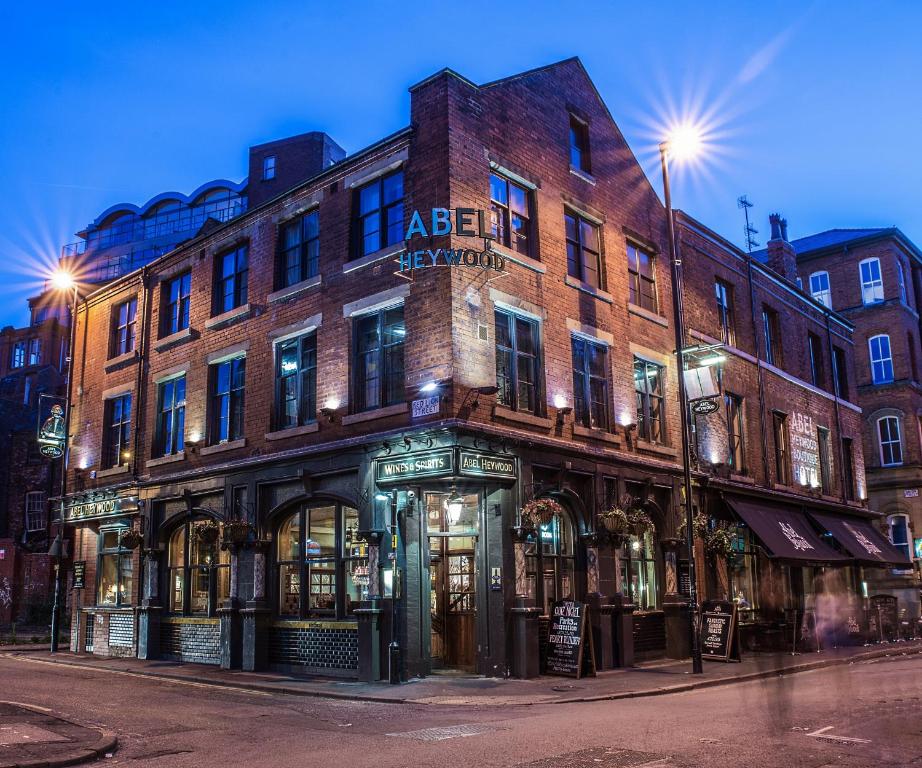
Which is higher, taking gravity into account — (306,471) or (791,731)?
(306,471)

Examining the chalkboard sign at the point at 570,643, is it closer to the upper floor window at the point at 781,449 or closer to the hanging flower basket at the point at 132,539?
the hanging flower basket at the point at 132,539

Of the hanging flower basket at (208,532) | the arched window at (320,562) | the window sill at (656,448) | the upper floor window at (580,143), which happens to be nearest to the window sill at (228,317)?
the hanging flower basket at (208,532)

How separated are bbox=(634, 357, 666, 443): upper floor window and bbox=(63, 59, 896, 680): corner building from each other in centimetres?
10

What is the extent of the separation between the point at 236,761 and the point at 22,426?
Answer: 151 ft

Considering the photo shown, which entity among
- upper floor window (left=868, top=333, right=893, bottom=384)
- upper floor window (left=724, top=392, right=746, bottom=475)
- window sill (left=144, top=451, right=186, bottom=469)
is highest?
upper floor window (left=868, top=333, right=893, bottom=384)

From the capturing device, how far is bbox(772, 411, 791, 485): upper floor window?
2803 cm

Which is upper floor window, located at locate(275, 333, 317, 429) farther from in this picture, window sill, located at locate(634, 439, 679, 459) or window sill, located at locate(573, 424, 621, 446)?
window sill, located at locate(634, 439, 679, 459)

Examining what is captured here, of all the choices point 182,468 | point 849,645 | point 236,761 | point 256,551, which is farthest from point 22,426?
point 236,761

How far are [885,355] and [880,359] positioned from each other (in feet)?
0.96

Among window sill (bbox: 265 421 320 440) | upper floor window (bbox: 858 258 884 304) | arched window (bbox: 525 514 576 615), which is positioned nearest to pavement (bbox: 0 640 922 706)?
arched window (bbox: 525 514 576 615)

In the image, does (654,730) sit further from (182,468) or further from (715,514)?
(182,468)

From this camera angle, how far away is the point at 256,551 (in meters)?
20.1

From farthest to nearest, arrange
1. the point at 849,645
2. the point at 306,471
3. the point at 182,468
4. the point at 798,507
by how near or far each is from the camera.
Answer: the point at 798,507 < the point at 849,645 < the point at 182,468 < the point at 306,471

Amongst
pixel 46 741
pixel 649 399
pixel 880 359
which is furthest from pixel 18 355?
pixel 46 741
